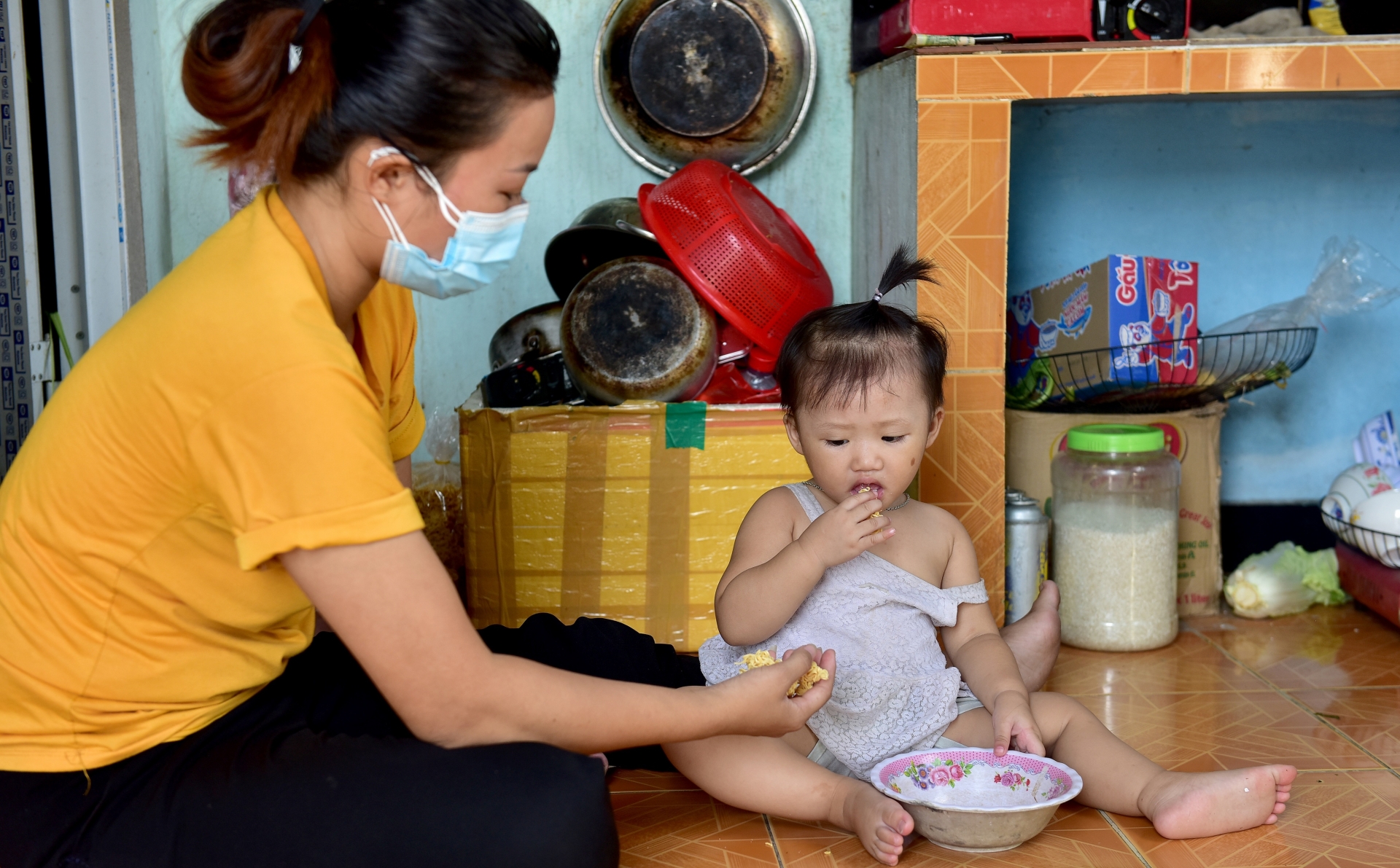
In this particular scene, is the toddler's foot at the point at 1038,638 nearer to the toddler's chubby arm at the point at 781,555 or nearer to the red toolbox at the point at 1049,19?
the toddler's chubby arm at the point at 781,555

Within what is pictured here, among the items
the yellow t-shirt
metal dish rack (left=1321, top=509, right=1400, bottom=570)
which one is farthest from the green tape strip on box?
metal dish rack (left=1321, top=509, right=1400, bottom=570)

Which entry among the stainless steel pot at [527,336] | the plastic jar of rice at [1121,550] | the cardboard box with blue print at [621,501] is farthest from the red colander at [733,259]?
the plastic jar of rice at [1121,550]

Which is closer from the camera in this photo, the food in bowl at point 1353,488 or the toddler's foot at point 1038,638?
the toddler's foot at point 1038,638

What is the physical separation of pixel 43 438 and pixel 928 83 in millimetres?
1311

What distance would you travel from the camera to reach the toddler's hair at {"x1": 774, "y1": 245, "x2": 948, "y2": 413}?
1364 mm

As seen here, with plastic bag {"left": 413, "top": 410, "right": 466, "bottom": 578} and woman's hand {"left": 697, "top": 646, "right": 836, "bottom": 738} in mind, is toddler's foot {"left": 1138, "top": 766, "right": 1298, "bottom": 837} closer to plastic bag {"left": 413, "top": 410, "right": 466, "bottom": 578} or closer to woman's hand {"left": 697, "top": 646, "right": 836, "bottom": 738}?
woman's hand {"left": 697, "top": 646, "right": 836, "bottom": 738}

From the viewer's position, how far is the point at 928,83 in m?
1.82

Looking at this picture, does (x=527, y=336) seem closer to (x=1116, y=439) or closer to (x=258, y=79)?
(x=1116, y=439)

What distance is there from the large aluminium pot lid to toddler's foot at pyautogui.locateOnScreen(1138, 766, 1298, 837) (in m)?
1.38

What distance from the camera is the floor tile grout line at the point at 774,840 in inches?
48.8

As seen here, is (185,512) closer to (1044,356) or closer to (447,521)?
(447,521)

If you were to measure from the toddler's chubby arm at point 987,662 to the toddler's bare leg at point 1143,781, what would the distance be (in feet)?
0.08

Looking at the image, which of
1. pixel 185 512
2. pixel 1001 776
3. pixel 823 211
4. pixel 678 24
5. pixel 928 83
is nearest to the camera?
pixel 185 512

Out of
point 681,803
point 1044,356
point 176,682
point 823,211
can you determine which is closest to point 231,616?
point 176,682
